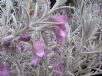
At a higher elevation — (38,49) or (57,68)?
(38,49)

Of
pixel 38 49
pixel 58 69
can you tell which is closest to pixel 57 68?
pixel 58 69

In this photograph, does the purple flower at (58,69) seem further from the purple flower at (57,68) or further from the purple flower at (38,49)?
the purple flower at (38,49)

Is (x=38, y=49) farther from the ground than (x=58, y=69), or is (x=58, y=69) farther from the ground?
(x=38, y=49)

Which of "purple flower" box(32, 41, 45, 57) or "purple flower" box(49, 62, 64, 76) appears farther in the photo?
"purple flower" box(49, 62, 64, 76)

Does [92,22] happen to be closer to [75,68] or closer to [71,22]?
[75,68]

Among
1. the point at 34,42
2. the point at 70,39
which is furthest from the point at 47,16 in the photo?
the point at 70,39

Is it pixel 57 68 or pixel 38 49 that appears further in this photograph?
pixel 57 68

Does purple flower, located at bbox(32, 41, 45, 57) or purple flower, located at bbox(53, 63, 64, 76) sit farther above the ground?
purple flower, located at bbox(32, 41, 45, 57)

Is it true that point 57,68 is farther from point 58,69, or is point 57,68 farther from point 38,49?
point 38,49

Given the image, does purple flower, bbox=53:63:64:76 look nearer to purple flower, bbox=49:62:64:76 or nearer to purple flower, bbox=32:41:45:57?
purple flower, bbox=49:62:64:76

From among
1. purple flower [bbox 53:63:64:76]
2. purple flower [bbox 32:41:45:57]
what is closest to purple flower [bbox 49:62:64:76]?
purple flower [bbox 53:63:64:76]

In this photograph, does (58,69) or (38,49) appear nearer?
(38,49)
